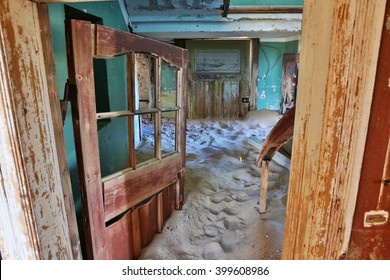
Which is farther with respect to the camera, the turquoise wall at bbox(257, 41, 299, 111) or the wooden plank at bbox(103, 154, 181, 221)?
the turquoise wall at bbox(257, 41, 299, 111)

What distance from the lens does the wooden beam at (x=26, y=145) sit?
782 mm

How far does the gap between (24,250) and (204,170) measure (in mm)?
2219

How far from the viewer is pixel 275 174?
2.69 meters

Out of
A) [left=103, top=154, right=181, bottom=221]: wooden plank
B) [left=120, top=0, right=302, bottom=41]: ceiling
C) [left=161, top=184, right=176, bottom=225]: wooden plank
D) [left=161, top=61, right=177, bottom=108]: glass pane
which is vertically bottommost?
[left=161, top=184, right=176, bottom=225]: wooden plank

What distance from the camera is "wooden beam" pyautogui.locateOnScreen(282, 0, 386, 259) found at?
526 millimetres

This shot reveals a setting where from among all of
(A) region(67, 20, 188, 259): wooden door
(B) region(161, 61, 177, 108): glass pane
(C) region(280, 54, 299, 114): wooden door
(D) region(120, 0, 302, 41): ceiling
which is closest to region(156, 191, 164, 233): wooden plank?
(A) region(67, 20, 188, 259): wooden door

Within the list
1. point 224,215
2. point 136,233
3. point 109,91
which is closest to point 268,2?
point 109,91

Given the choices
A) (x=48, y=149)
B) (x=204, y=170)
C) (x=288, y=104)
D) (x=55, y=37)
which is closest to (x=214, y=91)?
(x=288, y=104)

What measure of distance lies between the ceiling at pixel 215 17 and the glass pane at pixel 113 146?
1.38 m

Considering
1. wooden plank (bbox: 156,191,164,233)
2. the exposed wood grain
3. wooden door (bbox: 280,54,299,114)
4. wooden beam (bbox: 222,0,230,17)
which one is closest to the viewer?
wooden plank (bbox: 156,191,164,233)

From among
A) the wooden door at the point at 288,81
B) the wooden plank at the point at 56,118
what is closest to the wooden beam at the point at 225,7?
the wooden plank at the point at 56,118

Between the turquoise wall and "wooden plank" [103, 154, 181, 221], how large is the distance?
4.61 metres

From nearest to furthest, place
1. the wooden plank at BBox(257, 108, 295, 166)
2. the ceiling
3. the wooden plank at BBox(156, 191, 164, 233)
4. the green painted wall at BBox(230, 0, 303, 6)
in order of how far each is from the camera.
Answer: the wooden plank at BBox(257, 108, 295, 166)
the wooden plank at BBox(156, 191, 164, 233)
the ceiling
the green painted wall at BBox(230, 0, 303, 6)

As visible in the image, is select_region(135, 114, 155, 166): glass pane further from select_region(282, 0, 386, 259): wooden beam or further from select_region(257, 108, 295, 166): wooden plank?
select_region(282, 0, 386, 259): wooden beam
